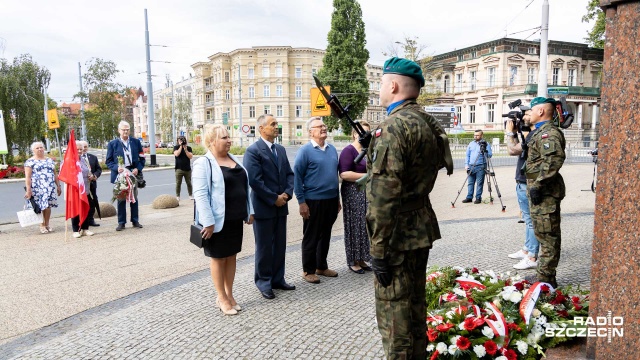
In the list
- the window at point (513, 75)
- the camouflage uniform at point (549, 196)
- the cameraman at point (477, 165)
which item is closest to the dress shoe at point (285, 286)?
the camouflage uniform at point (549, 196)

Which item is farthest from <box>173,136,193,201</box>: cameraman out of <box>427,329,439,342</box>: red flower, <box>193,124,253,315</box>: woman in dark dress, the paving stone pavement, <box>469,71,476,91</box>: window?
<box>469,71,476,91</box>: window

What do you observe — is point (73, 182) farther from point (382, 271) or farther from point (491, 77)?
point (491, 77)

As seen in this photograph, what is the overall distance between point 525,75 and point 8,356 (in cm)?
5488

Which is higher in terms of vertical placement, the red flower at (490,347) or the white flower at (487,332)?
the white flower at (487,332)

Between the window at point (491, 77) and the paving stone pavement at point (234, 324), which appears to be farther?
the window at point (491, 77)

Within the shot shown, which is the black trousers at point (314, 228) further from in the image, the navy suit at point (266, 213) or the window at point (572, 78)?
the window at point (572, 78)

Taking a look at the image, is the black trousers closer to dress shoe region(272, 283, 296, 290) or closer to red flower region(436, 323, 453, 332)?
dress shoe region(272, 283, 296, 290)

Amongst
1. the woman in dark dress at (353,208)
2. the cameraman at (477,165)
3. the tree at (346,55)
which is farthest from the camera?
the tree at (346,55)

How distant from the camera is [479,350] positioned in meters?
3.11

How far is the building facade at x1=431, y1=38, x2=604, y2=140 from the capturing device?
48781 millimetres

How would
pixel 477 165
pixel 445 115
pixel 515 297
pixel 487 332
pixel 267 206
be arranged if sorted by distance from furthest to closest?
pixel 445 115 → pixel 477 165 → pixel 267 206 → pixel 515 297 → pixel 487 332

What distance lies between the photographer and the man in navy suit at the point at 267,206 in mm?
4855

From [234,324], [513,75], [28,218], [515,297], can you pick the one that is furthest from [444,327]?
[513,75]

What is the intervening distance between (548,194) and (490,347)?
2.12 meters
